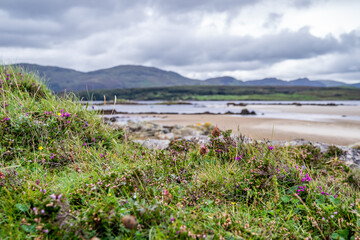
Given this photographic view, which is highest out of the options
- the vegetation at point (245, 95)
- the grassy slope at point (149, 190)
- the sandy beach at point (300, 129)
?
the vegetation at point (245, 95)

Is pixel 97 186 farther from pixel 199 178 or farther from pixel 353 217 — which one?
pixel 353 217

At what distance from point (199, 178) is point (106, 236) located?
192 centimetres

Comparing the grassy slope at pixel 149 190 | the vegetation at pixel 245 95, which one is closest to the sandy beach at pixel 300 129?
the grassy slope at pixel 149 190

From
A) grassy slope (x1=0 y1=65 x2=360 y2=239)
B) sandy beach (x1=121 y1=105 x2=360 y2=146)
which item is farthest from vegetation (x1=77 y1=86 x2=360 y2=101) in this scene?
grassy slope (x1=0 y1=65 x2=360 y2=239)

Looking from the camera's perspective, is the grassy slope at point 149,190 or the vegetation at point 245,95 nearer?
the grassy slope at point 149,190

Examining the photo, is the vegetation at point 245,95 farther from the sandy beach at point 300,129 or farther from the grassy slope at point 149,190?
the grassy slope at point 149,190

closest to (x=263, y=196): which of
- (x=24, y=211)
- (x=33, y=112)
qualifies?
(x=24, y=211)

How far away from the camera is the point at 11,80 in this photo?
734 cm

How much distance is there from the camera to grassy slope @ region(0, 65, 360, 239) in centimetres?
245

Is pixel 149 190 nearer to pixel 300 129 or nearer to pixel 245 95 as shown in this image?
pixel 300 129

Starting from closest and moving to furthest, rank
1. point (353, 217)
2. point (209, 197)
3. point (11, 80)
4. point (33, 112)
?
point (353, 217) → point (209, 197) → point (33, 112) → point (11, 80)

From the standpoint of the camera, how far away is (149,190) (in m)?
3.34

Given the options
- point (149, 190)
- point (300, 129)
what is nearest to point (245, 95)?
point (300, 129)

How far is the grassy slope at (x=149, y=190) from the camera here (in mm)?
2453
